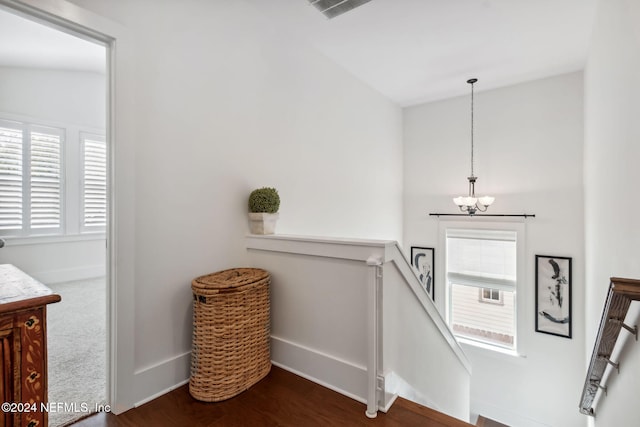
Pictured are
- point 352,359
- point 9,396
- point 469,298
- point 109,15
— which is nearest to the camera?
point 9,396

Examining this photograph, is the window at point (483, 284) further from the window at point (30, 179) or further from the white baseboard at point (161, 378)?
the window at point (30, 179)

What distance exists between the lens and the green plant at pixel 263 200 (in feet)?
7.50

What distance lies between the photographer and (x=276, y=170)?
8.89 feet

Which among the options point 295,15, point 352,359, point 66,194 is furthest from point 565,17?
point 66,194

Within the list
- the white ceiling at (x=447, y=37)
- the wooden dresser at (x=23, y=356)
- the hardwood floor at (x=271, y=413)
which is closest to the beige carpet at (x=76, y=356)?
the hardwood floor at (x=271, y=413)

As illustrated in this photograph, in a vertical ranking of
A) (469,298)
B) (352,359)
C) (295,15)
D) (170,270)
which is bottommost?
(469,298)

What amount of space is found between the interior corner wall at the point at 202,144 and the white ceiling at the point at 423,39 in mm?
310

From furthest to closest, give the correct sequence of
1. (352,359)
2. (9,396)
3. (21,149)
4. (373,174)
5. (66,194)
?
1. (373,174)
2. (66,194)
3. (21,149)
4. (352,359)
5. (9,396)

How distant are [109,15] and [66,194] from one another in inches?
132

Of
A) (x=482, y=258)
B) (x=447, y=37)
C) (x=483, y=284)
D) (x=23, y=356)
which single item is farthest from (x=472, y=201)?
(x=23, y=356)

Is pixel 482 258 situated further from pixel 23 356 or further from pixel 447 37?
pixel 23 356

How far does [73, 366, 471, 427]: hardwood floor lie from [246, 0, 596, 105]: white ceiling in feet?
9.31

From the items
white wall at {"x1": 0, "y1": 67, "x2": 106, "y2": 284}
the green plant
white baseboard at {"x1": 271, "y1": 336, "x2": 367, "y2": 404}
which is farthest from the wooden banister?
white wall at {"x1": 0, "y1": 67, "x2": 106, "y2": 284}

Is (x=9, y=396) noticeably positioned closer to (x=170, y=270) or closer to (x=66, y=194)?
(x=170, y=270)
